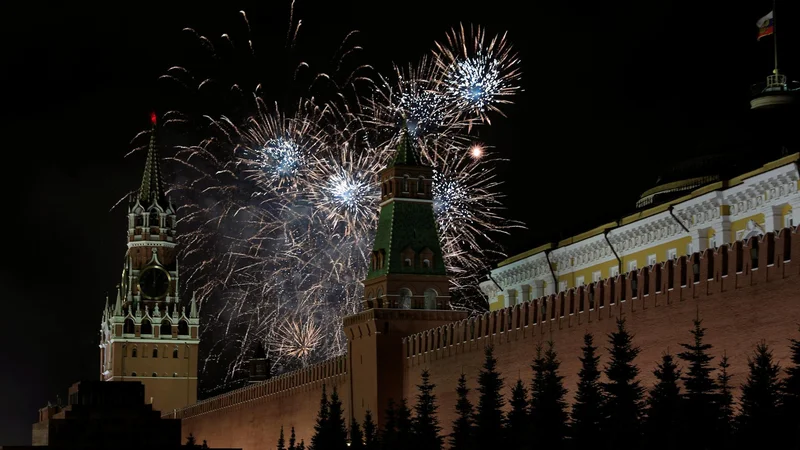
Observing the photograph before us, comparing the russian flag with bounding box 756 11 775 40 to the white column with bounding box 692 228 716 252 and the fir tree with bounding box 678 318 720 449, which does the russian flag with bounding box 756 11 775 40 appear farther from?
the fir tree with bounding box 678 318 720 449

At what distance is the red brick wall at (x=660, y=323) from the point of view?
25.0 meters

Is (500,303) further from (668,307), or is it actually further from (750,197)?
(668,307)

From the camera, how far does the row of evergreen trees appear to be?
2022 centimetres

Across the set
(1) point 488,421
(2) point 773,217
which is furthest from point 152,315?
(1) point 488,421

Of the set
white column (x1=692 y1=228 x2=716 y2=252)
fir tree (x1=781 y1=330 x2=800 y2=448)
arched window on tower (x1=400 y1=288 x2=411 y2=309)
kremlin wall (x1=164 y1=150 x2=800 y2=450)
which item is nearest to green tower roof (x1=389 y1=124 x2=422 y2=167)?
kremlin wall (x1=164 y1=150 x2=800 y2=450)

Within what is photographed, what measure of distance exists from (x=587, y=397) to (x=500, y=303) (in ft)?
74.5

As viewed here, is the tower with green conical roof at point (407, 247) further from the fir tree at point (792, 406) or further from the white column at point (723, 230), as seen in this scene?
the fir tree at point (792, 406)

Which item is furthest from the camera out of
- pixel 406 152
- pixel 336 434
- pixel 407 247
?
pixel 406 152

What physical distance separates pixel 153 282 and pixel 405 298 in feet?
189

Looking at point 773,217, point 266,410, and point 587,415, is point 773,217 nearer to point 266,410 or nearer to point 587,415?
point 587,415

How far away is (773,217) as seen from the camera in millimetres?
32531

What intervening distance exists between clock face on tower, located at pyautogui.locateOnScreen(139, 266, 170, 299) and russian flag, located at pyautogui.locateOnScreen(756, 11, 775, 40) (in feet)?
194

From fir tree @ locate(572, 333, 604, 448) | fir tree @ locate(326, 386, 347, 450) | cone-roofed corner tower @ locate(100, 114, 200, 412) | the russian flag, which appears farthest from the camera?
cone-roofed corner tower @ locate(100, 114, 200, 412)

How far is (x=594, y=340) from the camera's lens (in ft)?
99.8
